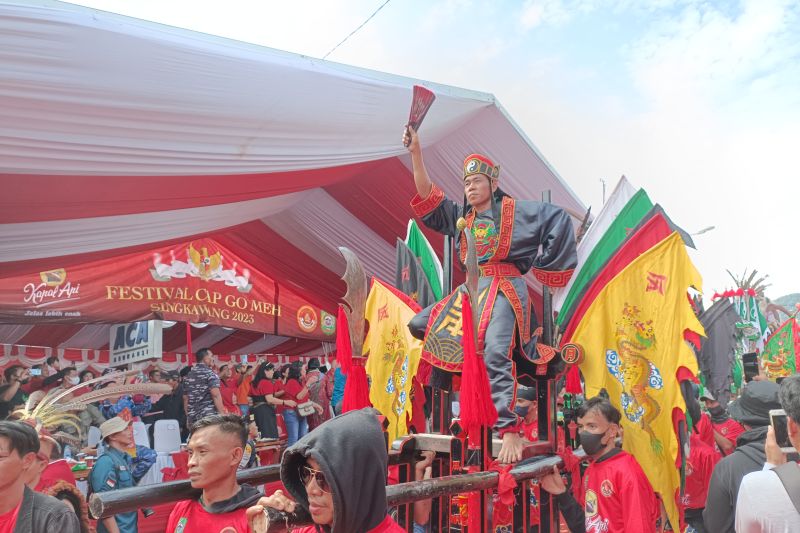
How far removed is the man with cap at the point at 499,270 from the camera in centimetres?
280

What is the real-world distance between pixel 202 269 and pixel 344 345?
4.21 metres

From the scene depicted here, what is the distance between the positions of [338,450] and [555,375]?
1.85 m

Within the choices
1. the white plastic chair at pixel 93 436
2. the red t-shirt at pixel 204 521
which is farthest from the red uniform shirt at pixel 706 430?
the white plastic chair at pixel 93 436

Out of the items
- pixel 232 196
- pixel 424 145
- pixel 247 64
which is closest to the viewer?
pixel 247 64

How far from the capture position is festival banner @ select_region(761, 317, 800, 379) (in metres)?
7.93

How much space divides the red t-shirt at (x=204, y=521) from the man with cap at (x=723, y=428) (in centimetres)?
359

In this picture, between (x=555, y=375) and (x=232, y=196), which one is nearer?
(x=555, y=375)

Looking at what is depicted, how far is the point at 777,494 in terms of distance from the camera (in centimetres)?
140

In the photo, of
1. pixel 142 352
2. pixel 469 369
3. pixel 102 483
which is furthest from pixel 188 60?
pixel 142 352

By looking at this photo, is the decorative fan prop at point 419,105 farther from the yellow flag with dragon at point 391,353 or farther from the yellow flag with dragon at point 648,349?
the yellow flag with dragon at point 648,349

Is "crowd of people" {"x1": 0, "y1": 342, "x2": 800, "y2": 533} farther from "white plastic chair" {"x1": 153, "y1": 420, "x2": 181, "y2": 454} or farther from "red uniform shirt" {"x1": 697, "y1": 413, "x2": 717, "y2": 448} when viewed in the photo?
Answer: "white plastic chair" {"x1": 153, "y1": 420, "x2": 181, "y2": 454}

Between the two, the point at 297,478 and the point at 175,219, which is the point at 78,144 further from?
the point at 297,478

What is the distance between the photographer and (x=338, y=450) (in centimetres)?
142

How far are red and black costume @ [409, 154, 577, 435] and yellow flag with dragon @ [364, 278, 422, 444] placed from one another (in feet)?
1.32
